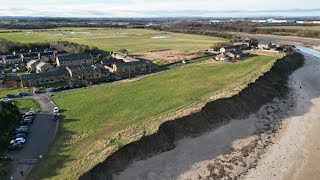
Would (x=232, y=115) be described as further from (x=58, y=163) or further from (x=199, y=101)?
(x=58, y=163)

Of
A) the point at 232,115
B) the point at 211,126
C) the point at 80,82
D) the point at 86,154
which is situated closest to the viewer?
the point at 86,154

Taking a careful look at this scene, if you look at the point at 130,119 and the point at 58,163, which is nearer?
the point at 58,163

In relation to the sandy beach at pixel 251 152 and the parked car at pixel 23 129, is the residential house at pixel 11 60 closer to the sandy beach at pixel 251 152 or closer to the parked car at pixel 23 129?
the parked car at pixel 23 129

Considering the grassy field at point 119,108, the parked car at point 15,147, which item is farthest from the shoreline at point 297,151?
the parked car at point 15,147

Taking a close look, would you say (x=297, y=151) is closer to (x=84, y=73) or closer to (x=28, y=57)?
(x=84, y=73)

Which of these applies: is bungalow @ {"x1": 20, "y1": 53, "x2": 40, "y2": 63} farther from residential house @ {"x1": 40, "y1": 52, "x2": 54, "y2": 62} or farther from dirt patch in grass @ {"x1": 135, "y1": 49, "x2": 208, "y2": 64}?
dirt patch in grass @ {"x1": 135, "y1": 49, "x2": 208, "y2": 64}

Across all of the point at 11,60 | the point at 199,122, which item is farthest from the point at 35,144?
the point at 11,60

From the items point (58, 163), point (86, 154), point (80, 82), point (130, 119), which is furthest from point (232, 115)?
point (80, 82)
